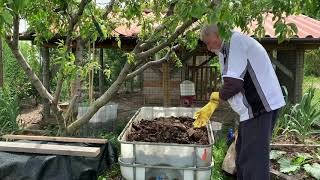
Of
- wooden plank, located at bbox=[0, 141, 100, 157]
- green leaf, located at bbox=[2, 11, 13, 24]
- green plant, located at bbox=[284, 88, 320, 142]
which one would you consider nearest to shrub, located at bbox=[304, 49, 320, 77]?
green plant, located at bbox=[284, 88, 320, 142]

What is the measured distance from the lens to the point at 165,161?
3887mm

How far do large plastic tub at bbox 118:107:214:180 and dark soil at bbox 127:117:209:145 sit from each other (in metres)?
0.49

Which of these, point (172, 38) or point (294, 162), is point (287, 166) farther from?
point (172, 38)

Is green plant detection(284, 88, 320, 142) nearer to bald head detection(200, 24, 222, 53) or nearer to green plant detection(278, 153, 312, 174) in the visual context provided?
green plant detection(278, 153, 312, 174)

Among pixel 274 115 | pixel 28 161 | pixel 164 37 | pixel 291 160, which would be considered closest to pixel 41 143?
pixel 28 161

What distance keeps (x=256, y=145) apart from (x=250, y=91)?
0.51 metres

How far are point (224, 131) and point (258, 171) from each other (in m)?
4.02

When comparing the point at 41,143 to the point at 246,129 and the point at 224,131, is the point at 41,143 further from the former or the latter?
the point at 224,131

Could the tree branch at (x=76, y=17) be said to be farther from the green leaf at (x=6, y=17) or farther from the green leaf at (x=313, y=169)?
the green leaf at (x=313, y=169)

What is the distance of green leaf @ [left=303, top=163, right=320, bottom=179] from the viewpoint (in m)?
4.79

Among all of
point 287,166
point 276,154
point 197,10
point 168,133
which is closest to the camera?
point 197,10

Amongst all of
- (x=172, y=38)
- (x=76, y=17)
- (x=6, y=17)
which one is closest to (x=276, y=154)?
(x=172, y=38)

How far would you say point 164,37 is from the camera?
211 inches

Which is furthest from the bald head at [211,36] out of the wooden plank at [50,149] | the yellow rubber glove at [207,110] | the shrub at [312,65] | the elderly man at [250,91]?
the shrub at [312,65]
